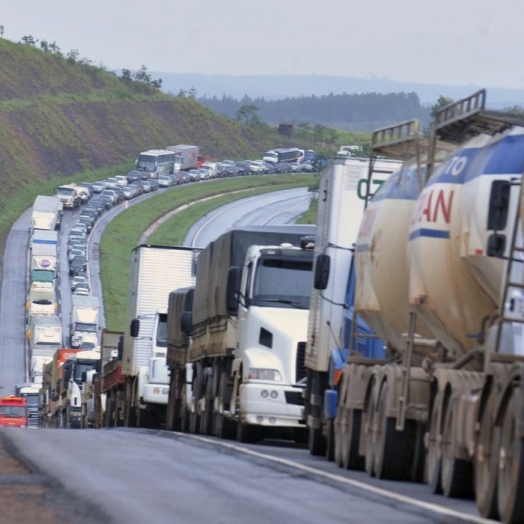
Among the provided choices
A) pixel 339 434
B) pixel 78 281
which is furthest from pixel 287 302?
pixel 78 281

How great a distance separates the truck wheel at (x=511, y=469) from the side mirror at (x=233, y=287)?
12.8m

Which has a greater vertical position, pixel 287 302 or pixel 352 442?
pixel 287 302

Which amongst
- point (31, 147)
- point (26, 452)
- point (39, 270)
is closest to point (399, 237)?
point (26, 452)

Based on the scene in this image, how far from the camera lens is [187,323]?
32250 mm

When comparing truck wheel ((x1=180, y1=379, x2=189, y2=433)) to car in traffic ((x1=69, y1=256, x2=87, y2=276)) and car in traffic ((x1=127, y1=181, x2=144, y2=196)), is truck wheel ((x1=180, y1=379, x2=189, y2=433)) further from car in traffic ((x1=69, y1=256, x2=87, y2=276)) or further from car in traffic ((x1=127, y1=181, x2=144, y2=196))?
car in traffic ((x1=127, y1=181, x2=144, y2=196))

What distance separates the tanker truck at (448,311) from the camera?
1207cm

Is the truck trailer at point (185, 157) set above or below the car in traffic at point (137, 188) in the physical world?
above

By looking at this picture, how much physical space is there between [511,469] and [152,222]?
118815 mm

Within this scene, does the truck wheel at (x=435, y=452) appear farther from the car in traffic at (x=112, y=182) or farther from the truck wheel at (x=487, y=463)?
the car in traffic at (x=112, y=182)

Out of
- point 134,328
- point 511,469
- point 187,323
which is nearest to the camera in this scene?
point 511,469

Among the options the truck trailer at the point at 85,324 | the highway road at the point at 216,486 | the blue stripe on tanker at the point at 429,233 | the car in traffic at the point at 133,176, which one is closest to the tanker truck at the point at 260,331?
the highway road at the point at 216,486

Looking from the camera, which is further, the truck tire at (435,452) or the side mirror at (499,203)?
the truck tire at (435,452)

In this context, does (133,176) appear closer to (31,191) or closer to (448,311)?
(31,191)

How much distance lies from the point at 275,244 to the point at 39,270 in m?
69.6
